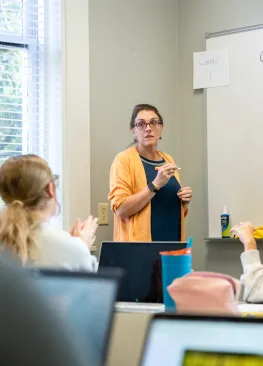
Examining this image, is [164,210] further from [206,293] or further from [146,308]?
[206,293]

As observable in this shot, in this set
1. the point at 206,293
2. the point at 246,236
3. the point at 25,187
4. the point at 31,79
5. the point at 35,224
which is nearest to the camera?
the point at 206,293

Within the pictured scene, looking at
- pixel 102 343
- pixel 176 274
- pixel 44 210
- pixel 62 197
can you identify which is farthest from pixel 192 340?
pixel 62 197

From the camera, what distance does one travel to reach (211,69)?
11.7 ft

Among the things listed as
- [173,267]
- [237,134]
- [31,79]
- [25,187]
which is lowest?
[173,267]

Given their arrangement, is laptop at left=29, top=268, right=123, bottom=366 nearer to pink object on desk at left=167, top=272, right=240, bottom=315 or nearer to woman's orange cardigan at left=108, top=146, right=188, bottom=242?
pink object on desk at left=167, top=272, right=240, bottom=315

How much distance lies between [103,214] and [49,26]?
40.5 inches

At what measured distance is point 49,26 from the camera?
131 inches

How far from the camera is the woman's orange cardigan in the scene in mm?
3092

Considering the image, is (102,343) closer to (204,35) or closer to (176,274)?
(176,274)

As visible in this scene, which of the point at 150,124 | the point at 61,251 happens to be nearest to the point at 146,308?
the point at 61,251

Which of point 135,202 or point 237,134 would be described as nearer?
point 135,202

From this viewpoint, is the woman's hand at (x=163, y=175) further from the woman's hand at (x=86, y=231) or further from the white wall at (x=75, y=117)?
the woman's hand at (x=86, y=231)

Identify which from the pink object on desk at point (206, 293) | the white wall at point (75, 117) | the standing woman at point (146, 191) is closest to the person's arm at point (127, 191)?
the standing woman at point (146, 191)

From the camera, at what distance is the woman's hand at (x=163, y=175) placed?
3.03 m
